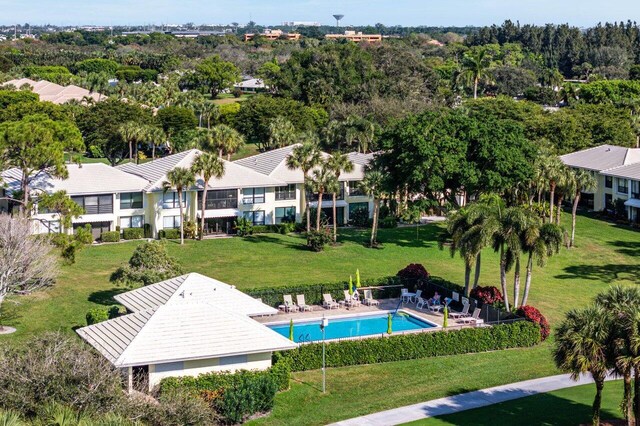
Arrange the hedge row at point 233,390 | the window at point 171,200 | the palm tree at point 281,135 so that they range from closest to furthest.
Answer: the hedge row at point 233,390
the window at point 171,200
the palm tree at point 281,135

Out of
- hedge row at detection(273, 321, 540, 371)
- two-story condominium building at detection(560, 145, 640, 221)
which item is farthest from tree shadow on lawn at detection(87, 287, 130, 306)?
two-story condominium building at detection(560, 145, 640, 221)

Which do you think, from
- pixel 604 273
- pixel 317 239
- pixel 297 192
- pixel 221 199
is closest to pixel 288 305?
pixel 317 239

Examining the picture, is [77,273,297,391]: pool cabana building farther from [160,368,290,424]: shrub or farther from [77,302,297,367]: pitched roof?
[160,368,290,424]: shrub

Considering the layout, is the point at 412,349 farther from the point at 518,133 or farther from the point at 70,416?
the point at 518,133

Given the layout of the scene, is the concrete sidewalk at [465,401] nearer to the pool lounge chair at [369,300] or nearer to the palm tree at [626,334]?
the palm tree at [626,334]

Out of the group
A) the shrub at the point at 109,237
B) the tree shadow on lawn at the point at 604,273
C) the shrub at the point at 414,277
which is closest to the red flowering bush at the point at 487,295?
the shrub at the point at 414,277

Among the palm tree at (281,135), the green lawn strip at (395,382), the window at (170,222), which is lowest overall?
the green lawn strip at (395,382)
